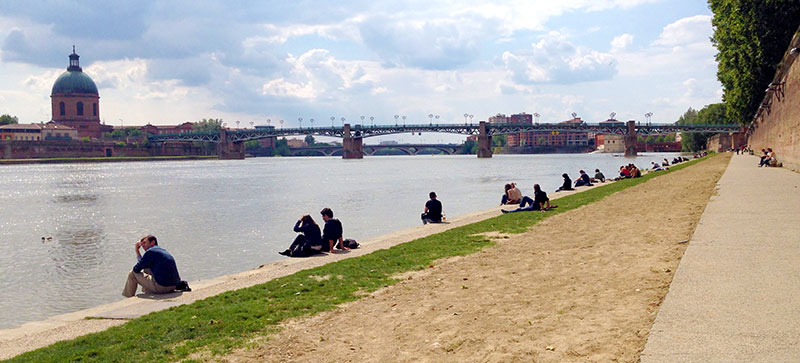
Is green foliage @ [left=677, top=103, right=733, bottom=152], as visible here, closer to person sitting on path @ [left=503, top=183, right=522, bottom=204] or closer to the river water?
the river water

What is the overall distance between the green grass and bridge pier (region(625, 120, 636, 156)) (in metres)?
171

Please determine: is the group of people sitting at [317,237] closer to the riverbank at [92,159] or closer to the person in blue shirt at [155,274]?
the person in blue shirt at [155,274]

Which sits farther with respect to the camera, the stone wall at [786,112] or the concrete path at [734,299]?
the stone wall at [786,112]

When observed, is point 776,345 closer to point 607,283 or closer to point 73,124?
point 607,283

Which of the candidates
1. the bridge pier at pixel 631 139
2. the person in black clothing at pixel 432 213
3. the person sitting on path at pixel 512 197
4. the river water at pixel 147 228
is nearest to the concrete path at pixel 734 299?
the person in black clothing at pixel 432 213

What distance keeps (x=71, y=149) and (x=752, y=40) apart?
159955 mm

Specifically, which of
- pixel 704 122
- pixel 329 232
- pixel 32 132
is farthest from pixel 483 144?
pixel 329 232

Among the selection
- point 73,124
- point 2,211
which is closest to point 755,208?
point 2,211

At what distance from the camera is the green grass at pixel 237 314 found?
8.29 metres

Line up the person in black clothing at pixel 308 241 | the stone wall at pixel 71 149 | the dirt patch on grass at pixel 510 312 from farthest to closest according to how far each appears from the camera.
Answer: the stone wall at pixel 71 149, the person in black clothing at pixel 308 241, the dirt patch on grass at pixel 510 312

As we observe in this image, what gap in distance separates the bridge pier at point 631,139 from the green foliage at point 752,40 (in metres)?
114

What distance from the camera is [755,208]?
56.9ft

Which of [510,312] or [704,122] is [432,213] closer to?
[510,312]

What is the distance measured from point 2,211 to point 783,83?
171 feet
